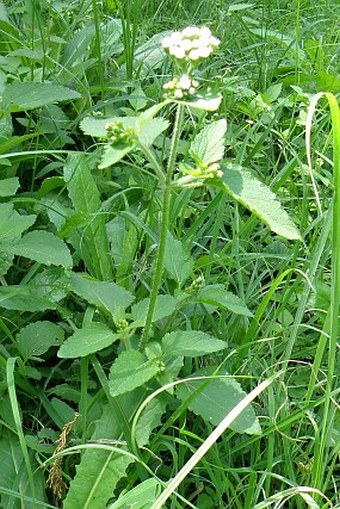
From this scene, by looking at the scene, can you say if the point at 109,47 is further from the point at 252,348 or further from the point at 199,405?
the point at 199,405

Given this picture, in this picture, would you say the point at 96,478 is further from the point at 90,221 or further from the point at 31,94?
the point at 31,94

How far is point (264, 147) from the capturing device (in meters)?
2.11

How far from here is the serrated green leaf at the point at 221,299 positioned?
1.43m

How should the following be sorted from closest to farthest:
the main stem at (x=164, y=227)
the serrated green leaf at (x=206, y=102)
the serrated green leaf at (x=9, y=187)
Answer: the serrated green leaf at (x=206, y=102), the main stem at (x=164, y=227), the serrated green leaf at (x=9, y=187)

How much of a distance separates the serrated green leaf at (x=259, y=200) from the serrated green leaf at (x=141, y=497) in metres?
0.42

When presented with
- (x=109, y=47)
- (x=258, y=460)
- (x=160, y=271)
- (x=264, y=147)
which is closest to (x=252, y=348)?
(x=258, y=460)

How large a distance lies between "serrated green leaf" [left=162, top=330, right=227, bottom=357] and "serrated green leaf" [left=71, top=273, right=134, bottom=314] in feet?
0.40

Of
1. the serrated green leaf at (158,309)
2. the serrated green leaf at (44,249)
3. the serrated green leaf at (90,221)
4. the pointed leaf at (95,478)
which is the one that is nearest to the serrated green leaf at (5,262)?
the serrated green leaf at (44,249)

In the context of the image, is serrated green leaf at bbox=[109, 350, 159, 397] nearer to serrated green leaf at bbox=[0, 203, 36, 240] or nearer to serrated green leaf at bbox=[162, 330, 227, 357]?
serrated green leaf at bbox=[162, 330, 227, 357]

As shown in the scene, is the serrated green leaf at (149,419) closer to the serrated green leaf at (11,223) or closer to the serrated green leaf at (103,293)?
the serrated green leaf at (103,293)

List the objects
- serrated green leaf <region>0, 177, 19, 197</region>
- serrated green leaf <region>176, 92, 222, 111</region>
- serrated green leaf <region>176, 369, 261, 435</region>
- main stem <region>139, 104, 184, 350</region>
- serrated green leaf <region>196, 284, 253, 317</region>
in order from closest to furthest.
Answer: serrated green leaf <region>176, 92, 222, 111</region> < main stem <region>139, 104, 184, 350</region> < serrated green leaf <region>176, 369, 261, 435</region> < serrated green leaf <region>196, 284, 253, 317</region> < serrated green leaf <region>0, 177, 19, 197</region>

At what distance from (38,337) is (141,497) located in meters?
0.41

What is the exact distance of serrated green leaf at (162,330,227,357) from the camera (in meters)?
1.30

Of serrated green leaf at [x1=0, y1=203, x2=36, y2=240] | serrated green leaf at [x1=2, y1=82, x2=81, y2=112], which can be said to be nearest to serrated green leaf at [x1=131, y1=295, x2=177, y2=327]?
serrated green leaf at [x1=0, y1=203, x2=36, y2=240]
